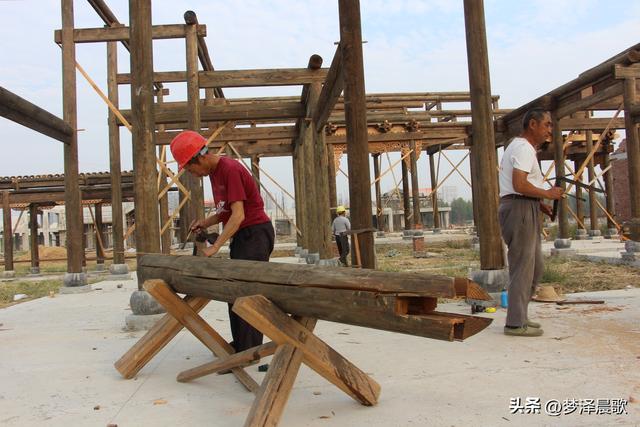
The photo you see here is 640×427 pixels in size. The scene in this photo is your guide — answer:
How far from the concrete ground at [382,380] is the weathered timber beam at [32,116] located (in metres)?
2.45

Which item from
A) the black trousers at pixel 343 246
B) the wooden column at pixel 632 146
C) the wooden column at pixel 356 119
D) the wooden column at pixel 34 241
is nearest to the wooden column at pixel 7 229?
the wooden column at pixel 34 241

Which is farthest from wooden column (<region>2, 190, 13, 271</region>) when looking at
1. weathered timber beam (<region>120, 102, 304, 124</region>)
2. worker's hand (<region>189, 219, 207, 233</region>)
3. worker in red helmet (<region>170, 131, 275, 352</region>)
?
worker in red helmet (<region>170, 131, 275, 352</region>)

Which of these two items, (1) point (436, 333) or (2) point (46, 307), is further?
(2) point (46, 307)

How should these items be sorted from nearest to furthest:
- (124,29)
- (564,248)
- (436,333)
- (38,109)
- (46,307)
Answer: (436,333) < (38,109) < (46,307) < (124,29) < (564,248)

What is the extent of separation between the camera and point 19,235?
161 feet

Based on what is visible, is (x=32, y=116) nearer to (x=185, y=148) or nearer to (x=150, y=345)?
(x=185, y=148)

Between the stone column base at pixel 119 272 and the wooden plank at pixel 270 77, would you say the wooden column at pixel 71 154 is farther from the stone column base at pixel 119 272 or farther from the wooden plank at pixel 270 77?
the stone column base at pixel 119 272

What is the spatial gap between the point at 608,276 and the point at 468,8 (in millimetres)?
4874

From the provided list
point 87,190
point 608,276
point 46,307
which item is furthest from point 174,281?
point 87,190

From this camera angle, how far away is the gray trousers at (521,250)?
3963 mm

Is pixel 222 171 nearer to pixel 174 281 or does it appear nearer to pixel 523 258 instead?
pixel 174 281

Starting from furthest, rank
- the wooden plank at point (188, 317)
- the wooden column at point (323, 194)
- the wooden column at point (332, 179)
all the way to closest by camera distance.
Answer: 1. the wooden column at point (332, 179)
2. the wooden column at point (323, 194)
3. the wooden plank at point (188, 317)

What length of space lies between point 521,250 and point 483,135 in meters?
1.64

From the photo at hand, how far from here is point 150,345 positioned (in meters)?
3.54
